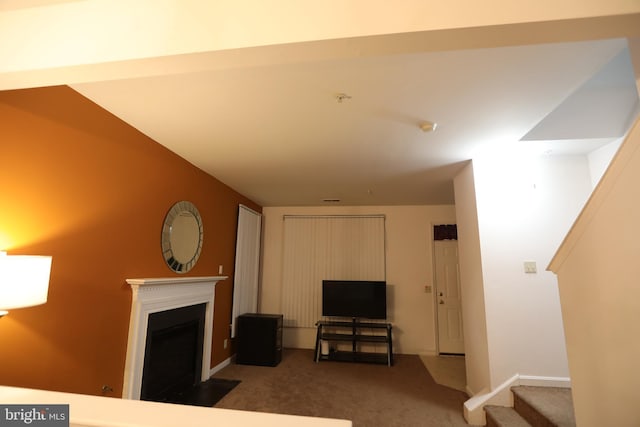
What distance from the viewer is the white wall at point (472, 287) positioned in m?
2.97

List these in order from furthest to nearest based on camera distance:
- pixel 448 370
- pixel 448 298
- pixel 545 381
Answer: pixel 448 298, pixel 448 370, pixel 545 381

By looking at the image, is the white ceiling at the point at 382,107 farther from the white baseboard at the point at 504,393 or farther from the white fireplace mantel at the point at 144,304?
the white baseboard at the point at 504,393

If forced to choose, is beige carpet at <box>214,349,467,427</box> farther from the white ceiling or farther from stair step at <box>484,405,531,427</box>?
the white ceiling

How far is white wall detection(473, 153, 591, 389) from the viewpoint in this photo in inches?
110

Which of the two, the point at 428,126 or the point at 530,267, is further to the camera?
the point at 530,267

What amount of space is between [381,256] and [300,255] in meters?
1.48

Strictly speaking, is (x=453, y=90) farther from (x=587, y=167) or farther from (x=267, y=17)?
(x=587, y=167)

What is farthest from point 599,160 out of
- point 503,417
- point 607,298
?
point 503,417

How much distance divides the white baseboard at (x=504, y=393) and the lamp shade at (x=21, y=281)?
3.37 metres

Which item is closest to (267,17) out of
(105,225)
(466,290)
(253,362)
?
(105,225)

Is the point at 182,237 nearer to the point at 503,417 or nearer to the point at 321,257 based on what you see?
the point at 321,257

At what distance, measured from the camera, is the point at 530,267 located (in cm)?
289

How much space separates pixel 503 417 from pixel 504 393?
0.25 m

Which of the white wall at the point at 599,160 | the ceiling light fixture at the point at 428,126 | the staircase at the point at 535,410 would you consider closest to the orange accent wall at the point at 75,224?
the ceiling light fixture at the point at 428,126
